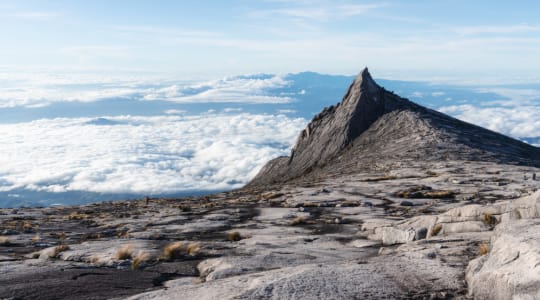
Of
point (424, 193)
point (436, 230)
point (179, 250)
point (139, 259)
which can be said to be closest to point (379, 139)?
point (424, 193)

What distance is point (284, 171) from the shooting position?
7225 cm

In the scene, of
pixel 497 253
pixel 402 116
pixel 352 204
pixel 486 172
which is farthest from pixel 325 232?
pixel 402 116

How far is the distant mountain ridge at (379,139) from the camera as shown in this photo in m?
53.3

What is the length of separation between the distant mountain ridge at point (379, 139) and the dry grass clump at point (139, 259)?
3851 cm

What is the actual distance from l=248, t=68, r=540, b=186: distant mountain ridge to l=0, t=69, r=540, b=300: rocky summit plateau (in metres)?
11.9

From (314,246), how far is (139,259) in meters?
6.16

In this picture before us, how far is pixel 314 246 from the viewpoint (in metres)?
→ 17.2

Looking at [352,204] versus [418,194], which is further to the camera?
[418,194]

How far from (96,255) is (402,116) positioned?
5726cm

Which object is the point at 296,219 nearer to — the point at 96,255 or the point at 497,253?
the point at 96,255

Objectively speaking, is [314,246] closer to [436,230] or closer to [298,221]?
[436,230]

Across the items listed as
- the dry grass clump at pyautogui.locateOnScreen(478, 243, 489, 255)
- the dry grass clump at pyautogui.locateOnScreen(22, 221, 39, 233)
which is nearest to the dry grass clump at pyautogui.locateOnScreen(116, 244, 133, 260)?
the dry grass clump at pyautogui.locateOnScreen(478, 243, 489, 255)

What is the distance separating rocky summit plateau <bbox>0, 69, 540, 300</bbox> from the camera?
1031 centimetres

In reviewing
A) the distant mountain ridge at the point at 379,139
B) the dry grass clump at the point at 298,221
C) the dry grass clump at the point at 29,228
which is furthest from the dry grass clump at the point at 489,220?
the distant mountain ridge at the point at 379,139
